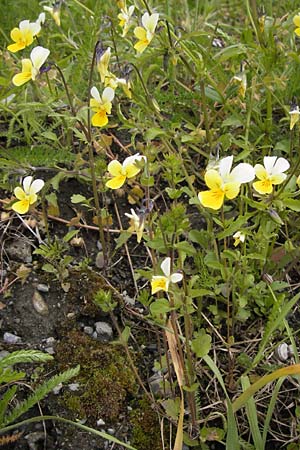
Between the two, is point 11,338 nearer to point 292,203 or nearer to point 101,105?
point 101,105

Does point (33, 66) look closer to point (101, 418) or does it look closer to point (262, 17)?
A: point (262, 17)

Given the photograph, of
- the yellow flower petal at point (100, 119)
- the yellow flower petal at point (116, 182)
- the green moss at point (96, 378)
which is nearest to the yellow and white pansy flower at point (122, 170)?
the yellow flower petal at point (116, 182)

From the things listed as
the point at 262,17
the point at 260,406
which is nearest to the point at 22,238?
the point at 260,406

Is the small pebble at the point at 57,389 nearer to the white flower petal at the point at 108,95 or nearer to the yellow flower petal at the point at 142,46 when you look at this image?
the white flower petal at the point at 108,95

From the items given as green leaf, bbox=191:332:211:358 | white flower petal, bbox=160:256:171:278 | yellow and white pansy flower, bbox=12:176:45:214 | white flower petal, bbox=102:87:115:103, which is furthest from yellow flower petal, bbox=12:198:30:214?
green leaf, bbox=191:332:211:358

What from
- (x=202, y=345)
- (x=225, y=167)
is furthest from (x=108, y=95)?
(x=202, y=345)
